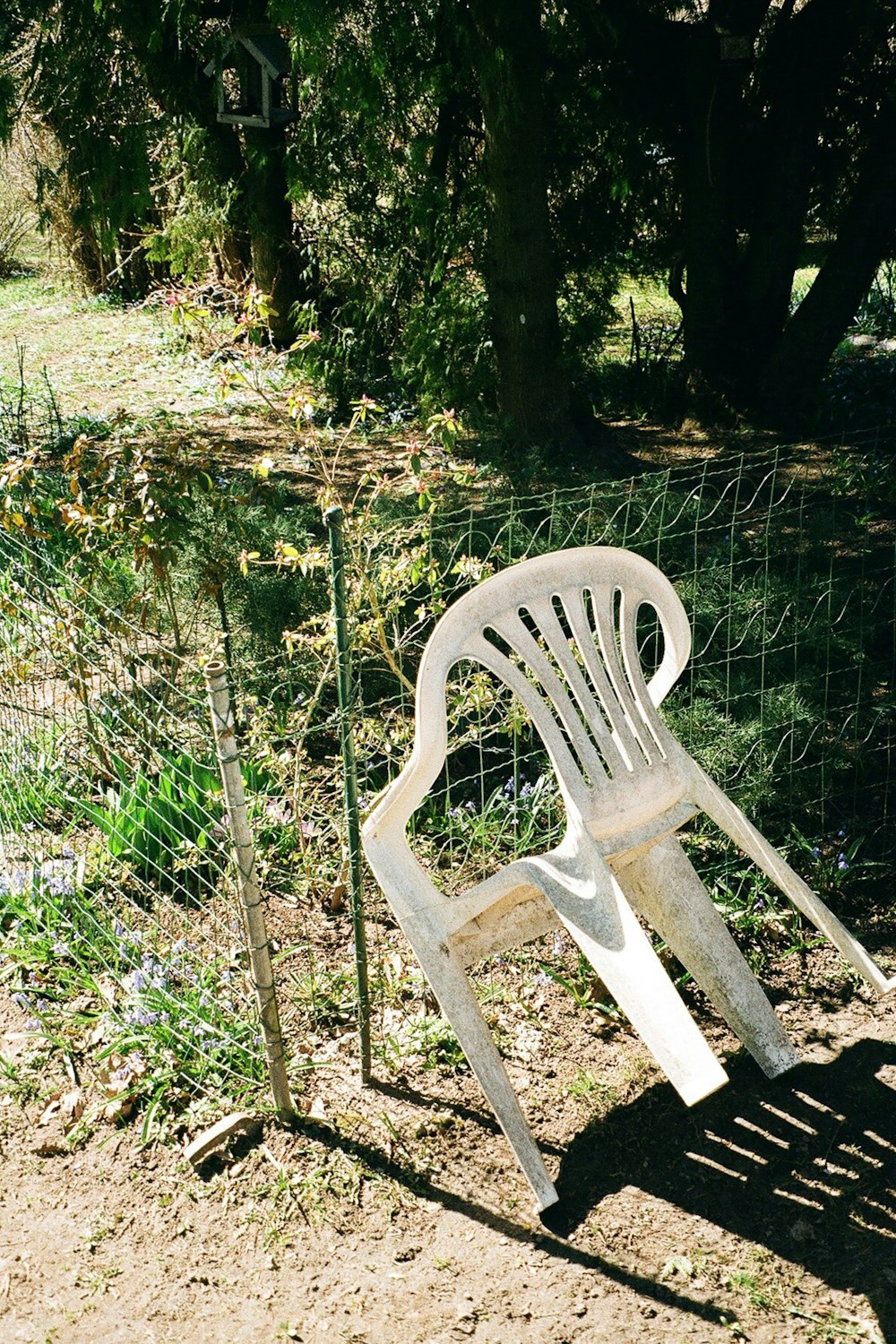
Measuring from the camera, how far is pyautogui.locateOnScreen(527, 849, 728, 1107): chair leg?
2.64 metres

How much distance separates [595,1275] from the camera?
262 centimetres

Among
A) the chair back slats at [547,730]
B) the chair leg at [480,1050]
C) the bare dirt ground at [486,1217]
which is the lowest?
the bare dirt ground at [486,1217]

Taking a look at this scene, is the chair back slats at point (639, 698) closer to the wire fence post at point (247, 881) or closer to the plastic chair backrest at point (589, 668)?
the plastic chair backrest at point (589, 668)

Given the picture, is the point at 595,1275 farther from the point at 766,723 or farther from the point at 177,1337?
the point at 766,723

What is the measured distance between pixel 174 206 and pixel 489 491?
5.30 m

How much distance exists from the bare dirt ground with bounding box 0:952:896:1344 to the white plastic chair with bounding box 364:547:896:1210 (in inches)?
6.7

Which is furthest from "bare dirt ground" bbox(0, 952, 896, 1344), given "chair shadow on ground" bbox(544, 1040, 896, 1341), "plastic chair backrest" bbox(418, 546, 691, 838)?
"plastic chair backrest" bbox(418, 546, 691, 838)

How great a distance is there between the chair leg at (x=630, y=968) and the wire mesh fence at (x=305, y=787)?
0.63 meters

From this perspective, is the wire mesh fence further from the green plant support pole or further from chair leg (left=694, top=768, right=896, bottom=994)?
chair leg (left=694, top=768, right=896, bottom=994)

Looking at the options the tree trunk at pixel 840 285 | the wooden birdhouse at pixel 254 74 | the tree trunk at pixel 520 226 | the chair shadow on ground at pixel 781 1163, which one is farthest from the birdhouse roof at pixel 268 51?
the chair shadow on ground at pixel 781 1163

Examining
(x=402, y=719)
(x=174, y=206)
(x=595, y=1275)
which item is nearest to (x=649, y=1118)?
(x=595, y=1275)

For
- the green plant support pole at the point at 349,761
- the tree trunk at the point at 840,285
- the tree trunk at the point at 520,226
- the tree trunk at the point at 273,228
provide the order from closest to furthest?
the green plant support pole at the point at 349,761 < the tree trunk at the point at 520,226 < the tree trunk at the point at 840,285 < the tree trunk at the point at 273,228

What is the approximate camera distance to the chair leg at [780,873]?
313 cm

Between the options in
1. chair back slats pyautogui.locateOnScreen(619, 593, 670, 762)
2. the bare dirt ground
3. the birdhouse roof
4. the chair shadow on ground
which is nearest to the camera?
the bare dirt ground
